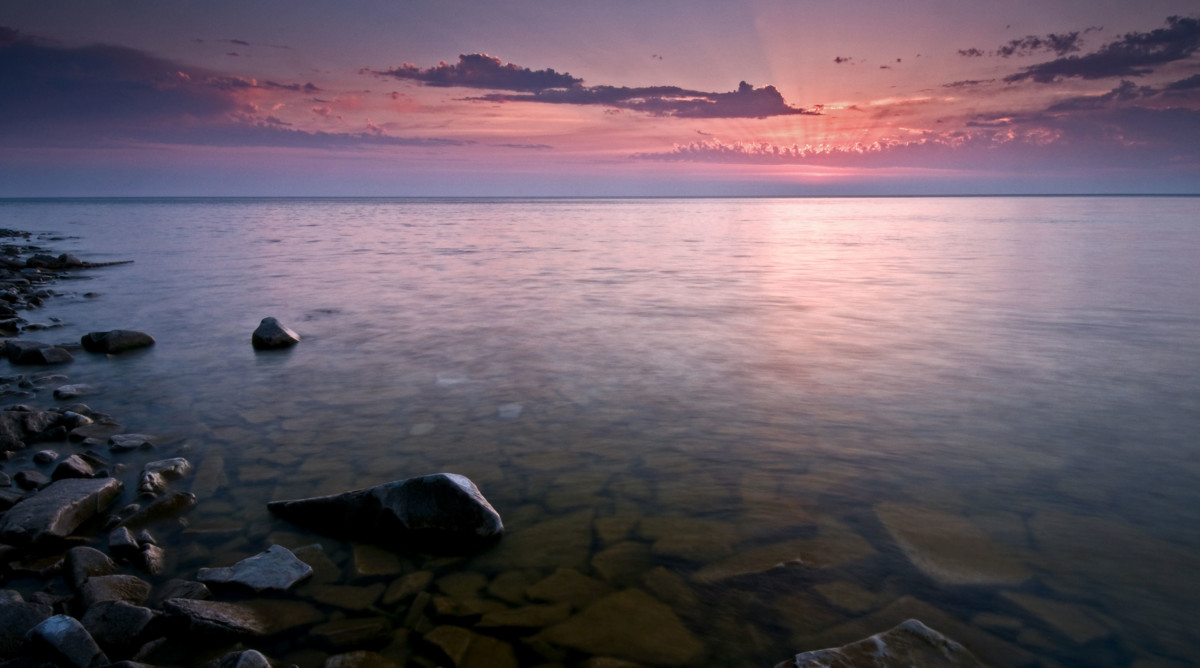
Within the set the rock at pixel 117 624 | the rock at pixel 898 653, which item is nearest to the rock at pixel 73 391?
the rock at pixel 117 624

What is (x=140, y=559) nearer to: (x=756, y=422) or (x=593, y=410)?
(x=593, y=410)

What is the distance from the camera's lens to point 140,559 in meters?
4.27

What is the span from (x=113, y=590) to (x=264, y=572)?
0.78 m

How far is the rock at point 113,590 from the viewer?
3738mm

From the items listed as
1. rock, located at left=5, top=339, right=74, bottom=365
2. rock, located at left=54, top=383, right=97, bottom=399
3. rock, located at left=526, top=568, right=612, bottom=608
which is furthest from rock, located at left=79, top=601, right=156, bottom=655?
rock, located at left=5, top=339, right=74, bottom=365

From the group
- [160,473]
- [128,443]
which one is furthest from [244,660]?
[128,443]

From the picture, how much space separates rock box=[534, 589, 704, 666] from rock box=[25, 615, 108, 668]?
7.13ft

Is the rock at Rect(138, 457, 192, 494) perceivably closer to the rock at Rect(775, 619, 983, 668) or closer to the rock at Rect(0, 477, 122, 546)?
the rock at Rect(0, 477, 122, 546)

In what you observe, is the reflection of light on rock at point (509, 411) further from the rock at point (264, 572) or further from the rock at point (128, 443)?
the rock at point (128, 443)

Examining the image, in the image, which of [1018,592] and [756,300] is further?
[756,300]

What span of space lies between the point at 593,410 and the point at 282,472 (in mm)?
3171

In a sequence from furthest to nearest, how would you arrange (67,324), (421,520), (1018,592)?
1. (67,324)
2. (421,520)
3. (1018,592)

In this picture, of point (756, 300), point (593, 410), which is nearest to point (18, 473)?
point (593, 410)

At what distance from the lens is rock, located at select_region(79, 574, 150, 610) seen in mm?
3738
